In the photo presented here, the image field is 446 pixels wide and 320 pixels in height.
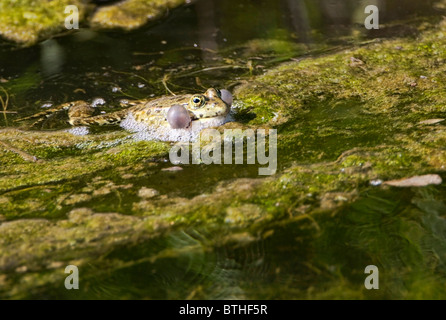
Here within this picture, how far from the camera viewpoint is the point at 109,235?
10.4 ft

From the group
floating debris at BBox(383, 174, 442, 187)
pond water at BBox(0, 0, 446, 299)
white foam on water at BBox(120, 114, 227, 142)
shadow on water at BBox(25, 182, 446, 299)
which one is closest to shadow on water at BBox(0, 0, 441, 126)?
pond water at BBox(0, 0, 446, 299)

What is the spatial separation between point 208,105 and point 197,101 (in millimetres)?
98

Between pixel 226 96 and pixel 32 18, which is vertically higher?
pixel 32 18

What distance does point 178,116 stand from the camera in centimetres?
438

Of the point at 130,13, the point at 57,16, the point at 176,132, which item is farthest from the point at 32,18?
the point at 176,132

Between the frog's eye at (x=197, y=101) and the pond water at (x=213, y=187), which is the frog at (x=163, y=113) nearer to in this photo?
the frog's eye at (x=197, y=101)

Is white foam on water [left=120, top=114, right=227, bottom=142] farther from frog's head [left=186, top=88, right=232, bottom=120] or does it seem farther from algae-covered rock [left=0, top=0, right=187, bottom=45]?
algae-covered rock [left=0, top=0, right=187, bottom=45]

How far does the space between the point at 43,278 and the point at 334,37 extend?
4569mm

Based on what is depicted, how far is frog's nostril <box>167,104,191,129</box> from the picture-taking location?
4.39 metres

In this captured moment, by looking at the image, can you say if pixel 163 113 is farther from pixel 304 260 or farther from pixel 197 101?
pixel 304 260

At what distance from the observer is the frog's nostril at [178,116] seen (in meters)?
4.39
